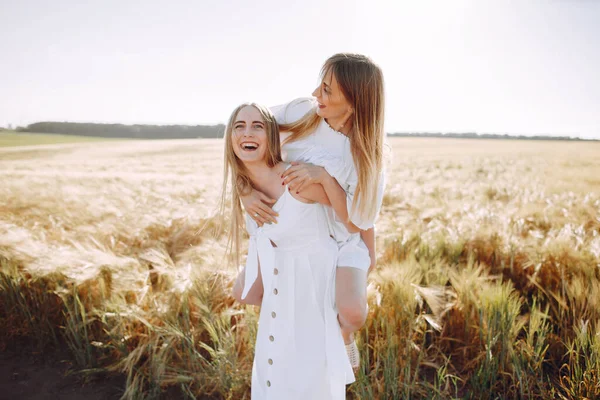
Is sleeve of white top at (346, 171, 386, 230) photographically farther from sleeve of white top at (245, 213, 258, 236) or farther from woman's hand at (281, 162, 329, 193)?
sleeve of white top at (245, 213, 258, 236)

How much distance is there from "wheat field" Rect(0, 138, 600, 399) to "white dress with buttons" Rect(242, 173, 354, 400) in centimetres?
36

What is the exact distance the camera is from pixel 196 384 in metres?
2.20

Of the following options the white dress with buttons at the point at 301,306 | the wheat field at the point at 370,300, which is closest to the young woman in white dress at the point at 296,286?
the white dress with buttons at the point at 301,306

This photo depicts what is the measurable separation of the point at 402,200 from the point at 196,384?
321cm

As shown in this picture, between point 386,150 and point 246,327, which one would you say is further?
point 246,327

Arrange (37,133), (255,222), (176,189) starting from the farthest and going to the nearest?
(37,133) → (176,189) → (255,222)

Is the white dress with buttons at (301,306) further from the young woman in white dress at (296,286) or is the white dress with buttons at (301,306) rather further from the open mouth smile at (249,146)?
the open mouth smile at (249,146)

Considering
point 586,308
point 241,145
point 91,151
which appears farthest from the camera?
point 91,151

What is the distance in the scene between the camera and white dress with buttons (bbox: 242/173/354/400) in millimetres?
1581

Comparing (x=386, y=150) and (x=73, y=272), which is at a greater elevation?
(x=386, y=150)

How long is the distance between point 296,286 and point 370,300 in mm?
732

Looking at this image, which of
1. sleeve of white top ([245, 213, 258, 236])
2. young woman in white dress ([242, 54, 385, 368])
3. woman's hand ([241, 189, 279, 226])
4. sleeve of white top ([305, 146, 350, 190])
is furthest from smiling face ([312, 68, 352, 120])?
sleeve of white top ([245, 213, 258, 236])

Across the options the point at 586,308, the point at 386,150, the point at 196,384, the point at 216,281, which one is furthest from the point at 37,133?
the point at 586,308

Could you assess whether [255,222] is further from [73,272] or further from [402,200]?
[402,200]
